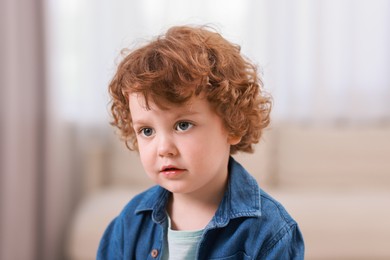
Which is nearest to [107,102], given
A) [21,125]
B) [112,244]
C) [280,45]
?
[21,125]

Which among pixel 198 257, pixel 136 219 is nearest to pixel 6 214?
pixel 136 219

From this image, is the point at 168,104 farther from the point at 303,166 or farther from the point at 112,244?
the point at 303,166

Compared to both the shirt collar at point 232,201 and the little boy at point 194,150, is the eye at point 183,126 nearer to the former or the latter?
the little boy at point 194,150

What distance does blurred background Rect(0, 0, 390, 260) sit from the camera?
2268mm

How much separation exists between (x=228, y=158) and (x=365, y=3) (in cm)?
178

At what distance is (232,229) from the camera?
3.32ft

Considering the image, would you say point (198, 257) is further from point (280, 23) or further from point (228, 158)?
point (280, 23)

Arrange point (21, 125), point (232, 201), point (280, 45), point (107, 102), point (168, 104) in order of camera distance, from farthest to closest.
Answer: point (280, 45) < point (107, 102) < point (21, 125) < point (232, 201) < point (168, 104)

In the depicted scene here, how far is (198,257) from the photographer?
100cm

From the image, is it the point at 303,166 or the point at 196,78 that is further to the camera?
the point at 303,166

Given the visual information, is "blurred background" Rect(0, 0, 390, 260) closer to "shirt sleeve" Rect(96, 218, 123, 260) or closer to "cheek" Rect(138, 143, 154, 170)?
"shirt sleeve" Rect(96, 218, 123, 260)

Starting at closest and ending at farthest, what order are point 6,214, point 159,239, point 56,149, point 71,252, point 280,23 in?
point 159,239, point 71,252, point 6,214, point 56,149, point 280,23

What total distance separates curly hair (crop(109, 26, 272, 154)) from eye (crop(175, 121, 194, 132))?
0.04 meters

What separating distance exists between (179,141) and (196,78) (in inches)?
4.2
